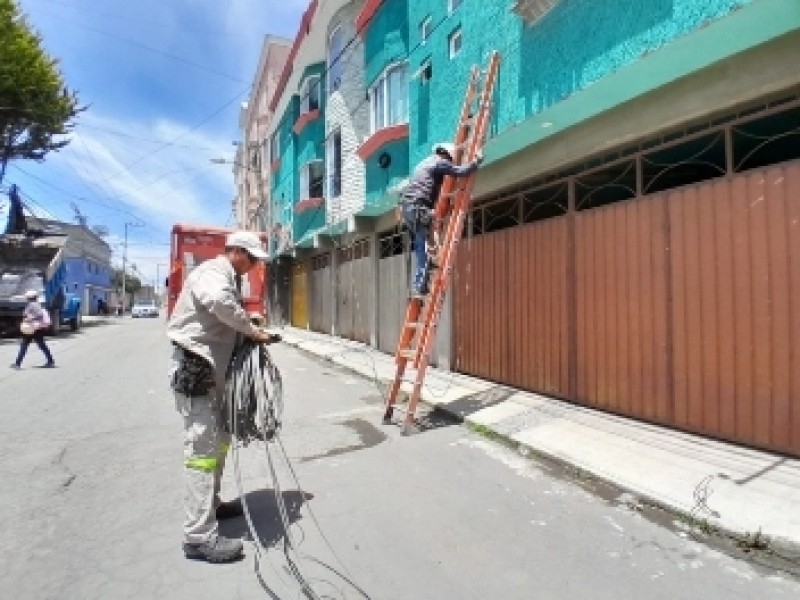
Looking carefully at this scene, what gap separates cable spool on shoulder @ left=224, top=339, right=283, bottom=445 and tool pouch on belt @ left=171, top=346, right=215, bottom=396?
164 millimetres

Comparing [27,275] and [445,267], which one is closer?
[445,267]

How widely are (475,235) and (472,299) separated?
1049 millimetres

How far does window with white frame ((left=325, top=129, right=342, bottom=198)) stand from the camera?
18.4m

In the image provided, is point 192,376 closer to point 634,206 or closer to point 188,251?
point 634,206

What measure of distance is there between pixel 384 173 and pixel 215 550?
10.9 metres

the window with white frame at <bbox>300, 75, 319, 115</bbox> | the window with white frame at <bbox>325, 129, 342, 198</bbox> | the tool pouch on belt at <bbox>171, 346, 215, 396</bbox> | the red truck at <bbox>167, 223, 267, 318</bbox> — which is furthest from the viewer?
the window with white frame at <bbox>300, 75, 319, 115</bbox>

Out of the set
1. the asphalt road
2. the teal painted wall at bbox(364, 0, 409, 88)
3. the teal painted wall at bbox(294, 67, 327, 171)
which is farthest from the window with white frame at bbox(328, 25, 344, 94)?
the asphalt road

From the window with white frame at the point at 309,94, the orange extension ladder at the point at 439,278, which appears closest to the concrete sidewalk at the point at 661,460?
the orange extension ladder at the point at 439,278

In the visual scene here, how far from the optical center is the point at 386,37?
13.1 m

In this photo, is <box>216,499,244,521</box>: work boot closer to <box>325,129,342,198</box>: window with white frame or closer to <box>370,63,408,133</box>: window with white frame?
<box>370,63,408,133</box>: window with white frame

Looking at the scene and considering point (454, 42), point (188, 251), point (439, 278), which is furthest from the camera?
point (188, 251)

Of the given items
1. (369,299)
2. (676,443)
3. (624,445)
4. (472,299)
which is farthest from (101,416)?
(369,299)

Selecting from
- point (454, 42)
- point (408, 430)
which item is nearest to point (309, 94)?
point (454, 42)

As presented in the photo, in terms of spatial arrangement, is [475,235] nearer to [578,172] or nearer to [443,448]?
[578,172]
